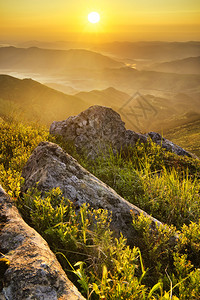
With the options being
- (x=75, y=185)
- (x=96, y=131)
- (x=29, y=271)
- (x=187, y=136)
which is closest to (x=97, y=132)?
(x=96, y=131)

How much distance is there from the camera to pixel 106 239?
8.92 ft

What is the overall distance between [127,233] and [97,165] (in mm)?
4109

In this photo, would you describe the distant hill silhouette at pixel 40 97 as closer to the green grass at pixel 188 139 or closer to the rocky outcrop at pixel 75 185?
the green grass at pixel 188 139

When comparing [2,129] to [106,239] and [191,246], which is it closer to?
[106,239]

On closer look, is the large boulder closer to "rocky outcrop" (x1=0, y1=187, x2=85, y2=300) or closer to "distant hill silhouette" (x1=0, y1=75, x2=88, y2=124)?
"rocky outcrop" (x1=0, y1=187, x2=85, y2=300)

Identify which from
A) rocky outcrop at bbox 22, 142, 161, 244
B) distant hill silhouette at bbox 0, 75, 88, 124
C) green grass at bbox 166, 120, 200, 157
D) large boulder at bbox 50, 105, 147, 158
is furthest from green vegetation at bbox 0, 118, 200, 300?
distant hill silhouette at bbox 0, 75, 88, 124

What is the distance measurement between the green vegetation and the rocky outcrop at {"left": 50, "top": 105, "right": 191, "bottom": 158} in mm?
1731

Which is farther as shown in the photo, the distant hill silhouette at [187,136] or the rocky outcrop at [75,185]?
the distant hill silhouette at [187,136]

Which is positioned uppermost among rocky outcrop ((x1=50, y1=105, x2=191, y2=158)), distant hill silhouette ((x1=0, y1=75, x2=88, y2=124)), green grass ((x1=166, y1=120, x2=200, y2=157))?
distant hill silhouette ((x1=0, y1=75, x2=88, y2=124))

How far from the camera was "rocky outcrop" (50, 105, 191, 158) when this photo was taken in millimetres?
8648

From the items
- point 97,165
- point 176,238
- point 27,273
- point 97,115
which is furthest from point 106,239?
point 97,115

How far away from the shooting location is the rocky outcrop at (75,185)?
3623 millimetres

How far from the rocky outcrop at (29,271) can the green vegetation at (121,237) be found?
0.19m

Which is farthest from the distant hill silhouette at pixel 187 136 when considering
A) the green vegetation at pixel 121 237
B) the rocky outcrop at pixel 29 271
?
the rocky outcrop at pixel 29 271
